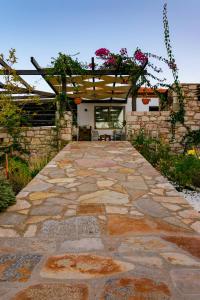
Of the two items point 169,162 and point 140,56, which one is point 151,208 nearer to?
point 169,162

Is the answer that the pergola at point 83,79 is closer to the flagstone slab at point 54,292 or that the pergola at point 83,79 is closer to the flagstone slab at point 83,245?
the flagstone slab at point 83,245

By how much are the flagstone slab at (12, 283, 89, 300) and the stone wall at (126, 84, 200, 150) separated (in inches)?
318

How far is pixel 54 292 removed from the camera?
1771mm

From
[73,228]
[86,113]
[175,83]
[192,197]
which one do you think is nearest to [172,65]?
[175,83]

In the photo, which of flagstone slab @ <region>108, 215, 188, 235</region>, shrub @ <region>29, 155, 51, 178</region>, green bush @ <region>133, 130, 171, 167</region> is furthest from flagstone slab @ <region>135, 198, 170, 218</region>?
green bush @ <region>133, 130, 171, 167</region>

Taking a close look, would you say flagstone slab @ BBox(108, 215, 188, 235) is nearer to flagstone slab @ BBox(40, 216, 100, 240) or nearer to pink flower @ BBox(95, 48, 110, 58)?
flagstone slab @ BBox(40, 216, 100, 240)

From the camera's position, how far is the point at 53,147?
943 centimetres

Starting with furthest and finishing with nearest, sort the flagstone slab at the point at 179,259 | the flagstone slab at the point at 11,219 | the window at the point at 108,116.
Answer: the window at the point at 108,116, the flagstone slab at the point at 11,219, the flagstone slab at the point at 179,259

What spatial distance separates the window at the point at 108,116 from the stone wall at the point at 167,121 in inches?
250

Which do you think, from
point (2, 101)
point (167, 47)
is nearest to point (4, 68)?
point (2, 101)

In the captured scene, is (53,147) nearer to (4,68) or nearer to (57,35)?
(4,68)

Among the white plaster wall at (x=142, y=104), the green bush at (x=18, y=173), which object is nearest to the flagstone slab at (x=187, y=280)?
the green bush at (x=18, y=173)

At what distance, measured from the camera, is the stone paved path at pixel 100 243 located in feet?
5.98

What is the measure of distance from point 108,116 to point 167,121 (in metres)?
7.01
